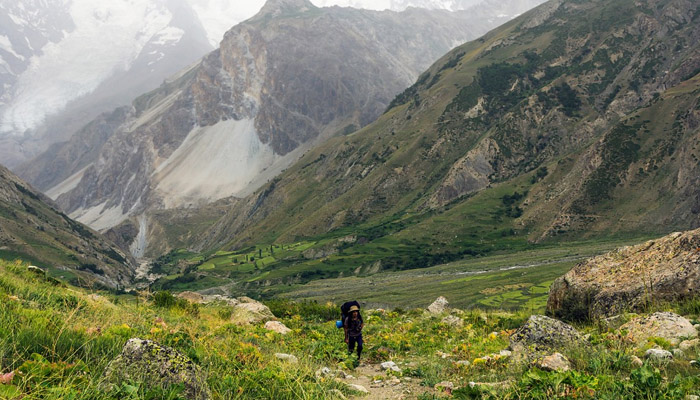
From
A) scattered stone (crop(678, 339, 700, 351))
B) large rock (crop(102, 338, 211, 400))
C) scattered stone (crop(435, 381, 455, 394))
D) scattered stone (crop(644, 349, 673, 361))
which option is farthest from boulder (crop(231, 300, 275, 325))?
scattered stone (crop(678, 339, 700, 351))

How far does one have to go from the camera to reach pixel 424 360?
15.7 metres

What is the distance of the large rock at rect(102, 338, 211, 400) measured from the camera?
302 inches

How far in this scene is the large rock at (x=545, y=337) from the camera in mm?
13664

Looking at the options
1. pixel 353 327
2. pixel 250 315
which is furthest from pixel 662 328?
pixel 250 315

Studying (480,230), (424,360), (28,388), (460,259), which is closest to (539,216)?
(480,230)

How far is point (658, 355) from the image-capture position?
10711 mm

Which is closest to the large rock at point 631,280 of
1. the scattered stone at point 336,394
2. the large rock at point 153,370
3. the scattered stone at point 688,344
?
the scattered stone at point 688,344

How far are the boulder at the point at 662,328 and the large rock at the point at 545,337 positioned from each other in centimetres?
160

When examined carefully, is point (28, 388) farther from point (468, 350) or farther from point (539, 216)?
point (539, 216)

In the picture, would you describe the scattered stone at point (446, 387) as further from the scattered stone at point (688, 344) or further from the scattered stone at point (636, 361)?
the scattered stone at point (688, 344)

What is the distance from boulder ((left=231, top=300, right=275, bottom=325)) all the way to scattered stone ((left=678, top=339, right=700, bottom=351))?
1799 cm

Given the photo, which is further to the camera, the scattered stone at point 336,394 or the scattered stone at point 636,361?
the scattered stone at point 636,361

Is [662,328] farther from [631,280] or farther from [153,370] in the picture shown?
[153,370]

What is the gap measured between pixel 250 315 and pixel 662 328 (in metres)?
20.6
